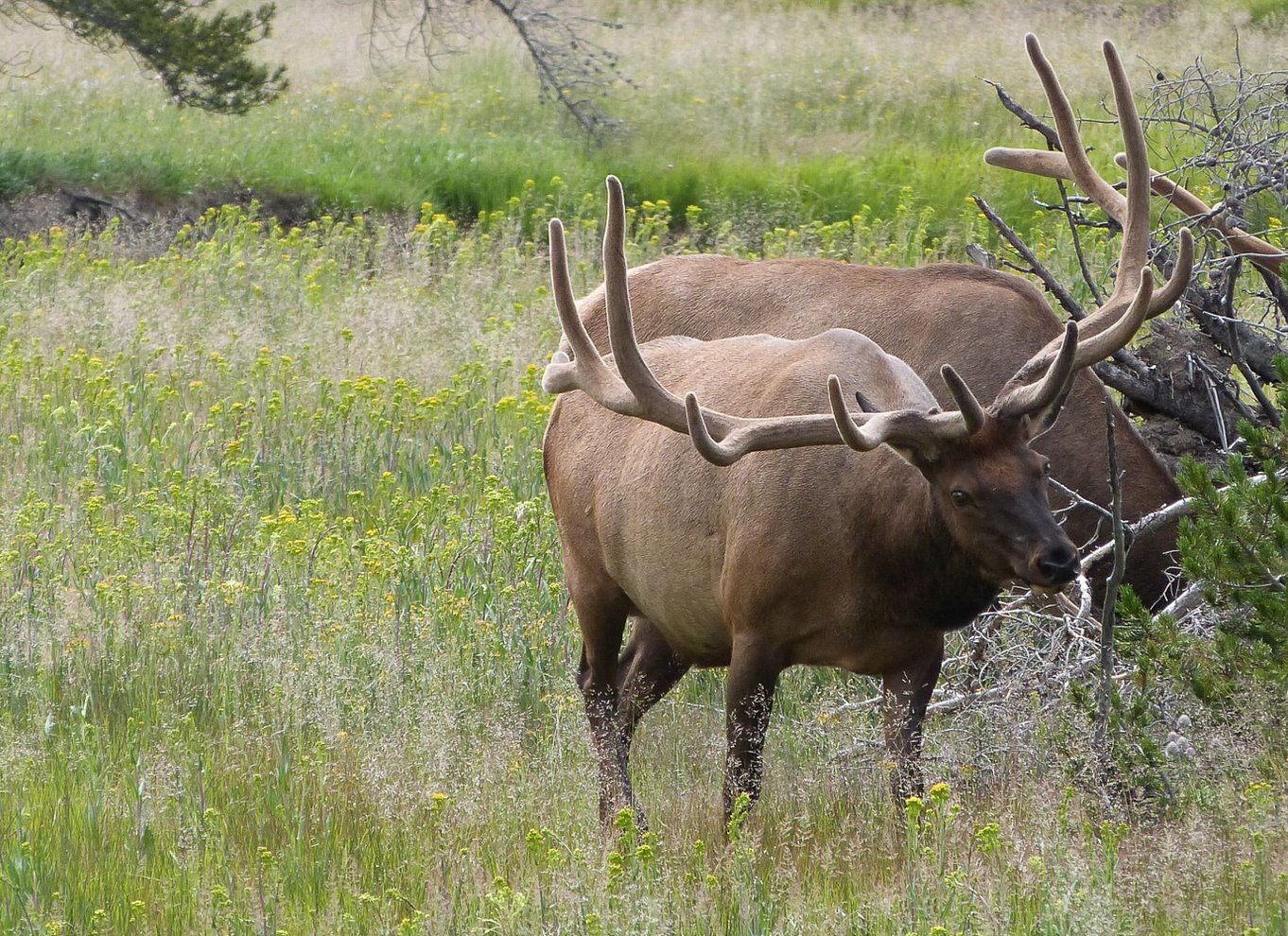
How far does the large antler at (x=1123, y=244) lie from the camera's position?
4445 millimetres

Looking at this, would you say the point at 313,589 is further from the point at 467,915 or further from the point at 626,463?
the point at 467,915

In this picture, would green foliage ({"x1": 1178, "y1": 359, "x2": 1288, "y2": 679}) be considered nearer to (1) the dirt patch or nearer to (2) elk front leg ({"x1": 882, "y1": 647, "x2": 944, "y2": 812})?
(2) elk front leg ({"x1": 882, "y1": 647, "x2": 944, "y2": 812})

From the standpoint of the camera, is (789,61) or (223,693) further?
(789,61)

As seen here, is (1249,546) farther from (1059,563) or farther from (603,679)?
(603,679)

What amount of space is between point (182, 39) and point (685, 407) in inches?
485

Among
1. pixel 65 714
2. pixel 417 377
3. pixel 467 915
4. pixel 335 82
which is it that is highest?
pixel 467 915

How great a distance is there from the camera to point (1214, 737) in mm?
4363

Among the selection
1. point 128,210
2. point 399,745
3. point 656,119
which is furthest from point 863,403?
point 656,119

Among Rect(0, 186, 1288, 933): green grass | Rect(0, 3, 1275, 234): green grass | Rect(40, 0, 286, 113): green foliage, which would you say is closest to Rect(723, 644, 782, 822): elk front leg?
Rect(0, 186, 1288, 933): green grass

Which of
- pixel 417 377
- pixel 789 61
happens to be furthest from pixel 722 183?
pixel 417 377

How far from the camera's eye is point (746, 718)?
4.83 meters

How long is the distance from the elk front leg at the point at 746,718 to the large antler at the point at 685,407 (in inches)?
25.8

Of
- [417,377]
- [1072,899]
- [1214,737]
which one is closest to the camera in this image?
[1072,899]

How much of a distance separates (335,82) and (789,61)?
5.56 meters
